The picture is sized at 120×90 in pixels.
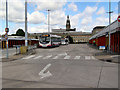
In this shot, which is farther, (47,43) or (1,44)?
(1,44)

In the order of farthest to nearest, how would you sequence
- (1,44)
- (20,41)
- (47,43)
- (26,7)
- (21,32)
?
1. (21,32)
2. (20,41)
3. (1,44)
4. (47,43)
5. (26,7)

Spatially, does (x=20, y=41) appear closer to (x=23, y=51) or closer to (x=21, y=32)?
(x=23, y=51)

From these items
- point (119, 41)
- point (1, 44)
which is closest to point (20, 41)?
point (1, 44)

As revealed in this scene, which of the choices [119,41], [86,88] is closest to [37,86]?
[86,88]

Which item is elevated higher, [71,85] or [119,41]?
[119,41]

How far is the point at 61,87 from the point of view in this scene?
5.50 metres

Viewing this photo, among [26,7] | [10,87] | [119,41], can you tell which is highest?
[26,7]

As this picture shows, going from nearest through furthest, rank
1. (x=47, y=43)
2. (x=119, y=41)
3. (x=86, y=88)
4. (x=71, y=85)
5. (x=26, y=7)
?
(x=86, y=88) → (x=71, y=85) → (x=119, y=41) → (x=26, y=7) → (x=47, y=43)

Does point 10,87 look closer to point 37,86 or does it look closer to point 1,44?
point 37,86

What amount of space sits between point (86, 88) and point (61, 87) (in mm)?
1032

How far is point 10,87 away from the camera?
558 cm

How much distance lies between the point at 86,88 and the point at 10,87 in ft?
10.5

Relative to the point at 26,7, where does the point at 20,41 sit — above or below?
below

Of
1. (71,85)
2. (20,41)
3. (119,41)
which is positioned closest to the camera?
(71,85)
